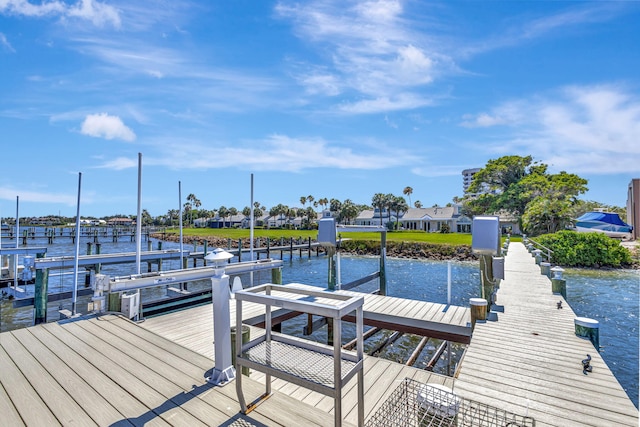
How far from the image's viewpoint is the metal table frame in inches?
83.6

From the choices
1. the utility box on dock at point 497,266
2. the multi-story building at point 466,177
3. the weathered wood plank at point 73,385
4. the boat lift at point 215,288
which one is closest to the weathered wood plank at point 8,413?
the weathered wood plank at point 73,385

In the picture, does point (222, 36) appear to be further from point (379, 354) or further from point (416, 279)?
point (416, 279)

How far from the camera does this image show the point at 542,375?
3.71 m

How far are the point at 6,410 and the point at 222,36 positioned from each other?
8.87m

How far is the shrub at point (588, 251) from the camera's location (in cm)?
2223

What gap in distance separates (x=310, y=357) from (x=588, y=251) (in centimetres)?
2871

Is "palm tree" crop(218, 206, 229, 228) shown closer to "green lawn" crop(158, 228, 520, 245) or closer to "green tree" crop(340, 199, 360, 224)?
"green lawn" crop(158, 228, 520, 245)

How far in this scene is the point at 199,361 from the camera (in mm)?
3730

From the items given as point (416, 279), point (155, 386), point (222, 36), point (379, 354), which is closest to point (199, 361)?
point (155, 386)

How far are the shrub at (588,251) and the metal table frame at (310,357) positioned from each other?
91.0 feet

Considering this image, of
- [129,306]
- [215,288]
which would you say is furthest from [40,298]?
[215,288]

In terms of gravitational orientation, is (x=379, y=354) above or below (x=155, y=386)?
below

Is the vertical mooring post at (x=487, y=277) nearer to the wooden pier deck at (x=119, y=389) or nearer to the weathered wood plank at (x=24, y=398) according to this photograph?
the wooden pier deck at (x=119, y=389)

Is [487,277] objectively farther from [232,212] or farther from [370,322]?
[232,212]
